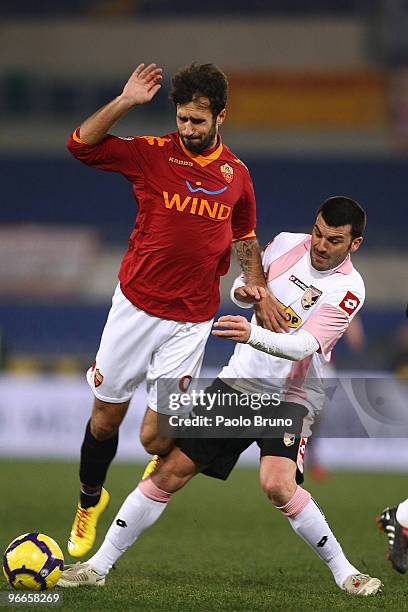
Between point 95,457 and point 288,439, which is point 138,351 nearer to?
point 95,457

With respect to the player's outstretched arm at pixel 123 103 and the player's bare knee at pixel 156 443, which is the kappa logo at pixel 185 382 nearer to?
the player's bare knee at pixel 156 443

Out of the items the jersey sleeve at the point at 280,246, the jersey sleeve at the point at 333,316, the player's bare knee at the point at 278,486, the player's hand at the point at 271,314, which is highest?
the jersey sleeve at the point at 280,246

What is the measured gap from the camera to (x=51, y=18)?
21.5m

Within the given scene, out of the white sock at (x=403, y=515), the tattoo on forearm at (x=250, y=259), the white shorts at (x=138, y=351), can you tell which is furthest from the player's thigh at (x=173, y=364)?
the white sock at (x=403, y=515)

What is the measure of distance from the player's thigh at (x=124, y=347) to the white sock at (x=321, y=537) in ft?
3.48

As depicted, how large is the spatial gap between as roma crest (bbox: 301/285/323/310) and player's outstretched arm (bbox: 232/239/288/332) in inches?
4.6

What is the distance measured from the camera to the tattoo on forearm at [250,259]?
5.50 metres

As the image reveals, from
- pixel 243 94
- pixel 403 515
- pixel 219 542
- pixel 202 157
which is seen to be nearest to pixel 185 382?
pixel 202 157

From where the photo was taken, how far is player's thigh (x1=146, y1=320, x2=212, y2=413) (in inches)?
208

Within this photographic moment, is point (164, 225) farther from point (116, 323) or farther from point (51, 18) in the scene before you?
point (51, 18)

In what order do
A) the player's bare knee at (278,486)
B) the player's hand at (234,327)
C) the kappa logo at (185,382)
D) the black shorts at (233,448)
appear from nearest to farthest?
the player's hand at (234,327), the player's bare knee at (278,486), the black shorts at (233,448), the kappa logo at (185,382)

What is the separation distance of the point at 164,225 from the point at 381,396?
15.1 ft

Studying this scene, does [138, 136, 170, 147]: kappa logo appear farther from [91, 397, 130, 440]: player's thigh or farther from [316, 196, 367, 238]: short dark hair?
[91, 397, 130, 440]: player's thigh

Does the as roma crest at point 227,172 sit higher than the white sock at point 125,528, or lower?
higher
